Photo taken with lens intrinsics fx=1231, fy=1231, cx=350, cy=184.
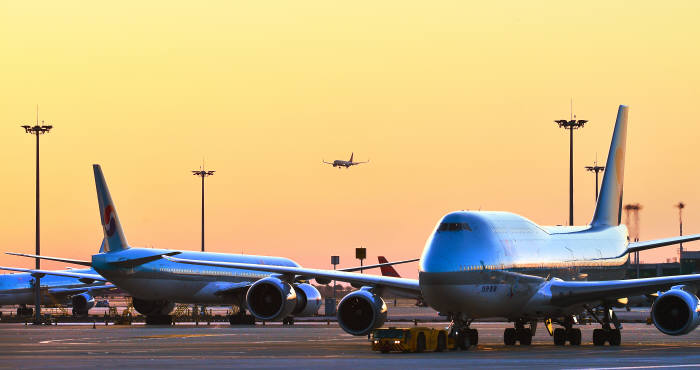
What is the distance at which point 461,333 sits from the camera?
39625mm

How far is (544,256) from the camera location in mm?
43438

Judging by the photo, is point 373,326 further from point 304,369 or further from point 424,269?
point 304,369

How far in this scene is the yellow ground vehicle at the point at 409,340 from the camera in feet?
127

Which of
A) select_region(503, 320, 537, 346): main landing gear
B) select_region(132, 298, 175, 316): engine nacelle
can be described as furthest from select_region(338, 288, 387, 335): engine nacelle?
select_region(132, 298, 175, 316): engine nacelle

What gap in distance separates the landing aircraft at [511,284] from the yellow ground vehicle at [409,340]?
781 millimetres

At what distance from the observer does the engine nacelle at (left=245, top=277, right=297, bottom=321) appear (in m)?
47.5

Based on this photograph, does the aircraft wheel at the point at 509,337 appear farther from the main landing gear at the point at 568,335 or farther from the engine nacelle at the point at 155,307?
the engine nacelle at the point at 155,307

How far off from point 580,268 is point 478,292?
9558mm

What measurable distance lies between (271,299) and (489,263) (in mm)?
11724

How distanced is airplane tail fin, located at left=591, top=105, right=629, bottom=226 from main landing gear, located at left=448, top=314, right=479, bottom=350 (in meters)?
15.2

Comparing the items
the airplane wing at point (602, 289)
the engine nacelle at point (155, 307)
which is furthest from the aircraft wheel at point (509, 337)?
the engine nacelle at point (155, 307)

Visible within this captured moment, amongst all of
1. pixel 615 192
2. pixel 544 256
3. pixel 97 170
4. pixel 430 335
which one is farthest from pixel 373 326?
pixel 97 170

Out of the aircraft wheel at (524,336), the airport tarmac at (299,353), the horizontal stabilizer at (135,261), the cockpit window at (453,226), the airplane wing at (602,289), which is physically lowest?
the airport tarmac at (299,353)

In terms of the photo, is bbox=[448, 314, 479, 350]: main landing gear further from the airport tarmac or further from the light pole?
the light pole
